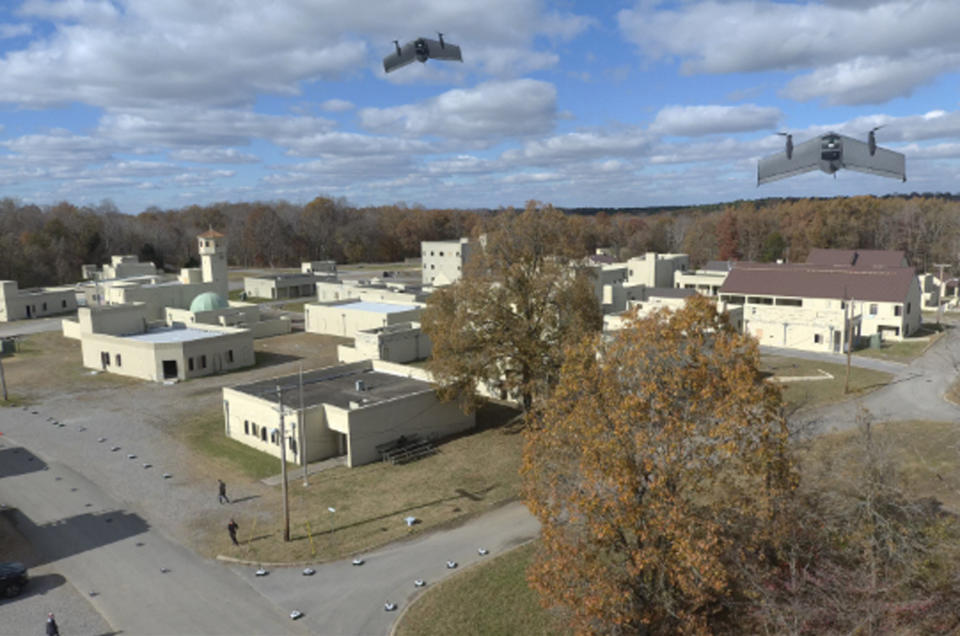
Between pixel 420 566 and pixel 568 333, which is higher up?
pixel 568 333

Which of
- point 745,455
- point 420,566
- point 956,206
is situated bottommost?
point 420,566

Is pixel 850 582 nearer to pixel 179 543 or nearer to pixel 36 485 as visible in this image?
pixel 179 543

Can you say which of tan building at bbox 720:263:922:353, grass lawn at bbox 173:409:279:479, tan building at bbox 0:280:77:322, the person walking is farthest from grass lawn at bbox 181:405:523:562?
tan building at bbox 0:280:77:322

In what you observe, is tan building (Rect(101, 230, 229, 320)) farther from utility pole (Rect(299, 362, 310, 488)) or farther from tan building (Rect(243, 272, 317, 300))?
utility pole (Rect(299, 362, 310, 488))

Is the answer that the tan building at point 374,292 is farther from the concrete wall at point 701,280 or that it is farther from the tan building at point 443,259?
the concrete wall at point 701,280

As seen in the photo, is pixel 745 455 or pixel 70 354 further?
pixel 70 354

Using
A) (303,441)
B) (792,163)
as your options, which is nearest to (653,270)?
(303,441)

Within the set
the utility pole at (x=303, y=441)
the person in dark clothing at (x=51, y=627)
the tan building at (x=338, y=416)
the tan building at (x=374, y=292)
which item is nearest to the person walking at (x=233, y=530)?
the utility pole at (x=303, y=441)

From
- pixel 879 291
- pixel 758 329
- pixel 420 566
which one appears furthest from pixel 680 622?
pixel 879 291
